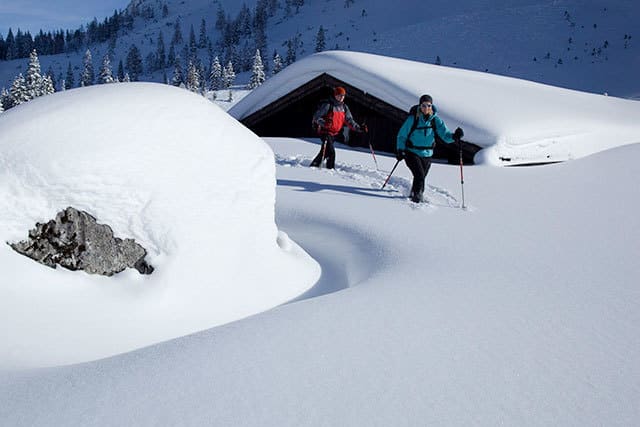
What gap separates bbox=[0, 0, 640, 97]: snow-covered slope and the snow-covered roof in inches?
925

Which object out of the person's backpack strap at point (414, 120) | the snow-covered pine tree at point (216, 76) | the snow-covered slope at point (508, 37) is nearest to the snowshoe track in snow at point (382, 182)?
the person's backpack strap at point (414, 120)

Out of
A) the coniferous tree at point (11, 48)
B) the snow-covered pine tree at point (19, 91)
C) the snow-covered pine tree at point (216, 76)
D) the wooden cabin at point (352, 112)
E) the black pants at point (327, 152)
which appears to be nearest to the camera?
the black pants at point (327, 152)

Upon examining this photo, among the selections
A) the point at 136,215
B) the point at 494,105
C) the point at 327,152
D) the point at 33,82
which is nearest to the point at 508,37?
the point at 494,105

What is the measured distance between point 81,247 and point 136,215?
0.40m

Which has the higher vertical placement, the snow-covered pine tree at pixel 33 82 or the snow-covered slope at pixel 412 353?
the snow-covered pine tree at pixel 33 82

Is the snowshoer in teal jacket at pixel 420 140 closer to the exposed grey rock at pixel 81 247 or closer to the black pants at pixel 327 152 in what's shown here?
the black pants at pixel 327 152

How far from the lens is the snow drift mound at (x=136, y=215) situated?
8.61 ft

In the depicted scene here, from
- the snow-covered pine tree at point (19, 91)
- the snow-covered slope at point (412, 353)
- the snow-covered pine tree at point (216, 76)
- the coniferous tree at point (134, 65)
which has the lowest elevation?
the snow-covered slope at point (412, 353)

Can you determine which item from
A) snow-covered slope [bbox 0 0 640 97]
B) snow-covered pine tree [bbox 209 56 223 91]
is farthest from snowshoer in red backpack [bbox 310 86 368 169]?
snow-covered pine tree [bbox 209 56 223 91]

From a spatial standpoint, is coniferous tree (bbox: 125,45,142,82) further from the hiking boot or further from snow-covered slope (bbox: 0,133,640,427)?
snow-covered slope (bbox: 0,133,640,427)

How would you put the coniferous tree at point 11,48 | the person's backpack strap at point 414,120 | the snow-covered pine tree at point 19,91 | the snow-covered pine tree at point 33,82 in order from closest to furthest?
the person's backpack strap at point 414,120
the snow-covered pine tree at point 19,91
the snow-covered pine tree at point 33,82
the coniferous tree at point 11,48

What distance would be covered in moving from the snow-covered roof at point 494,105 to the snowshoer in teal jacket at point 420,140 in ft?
9.33

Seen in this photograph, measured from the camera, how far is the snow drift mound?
2.62 metres

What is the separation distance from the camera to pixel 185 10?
146000mm
